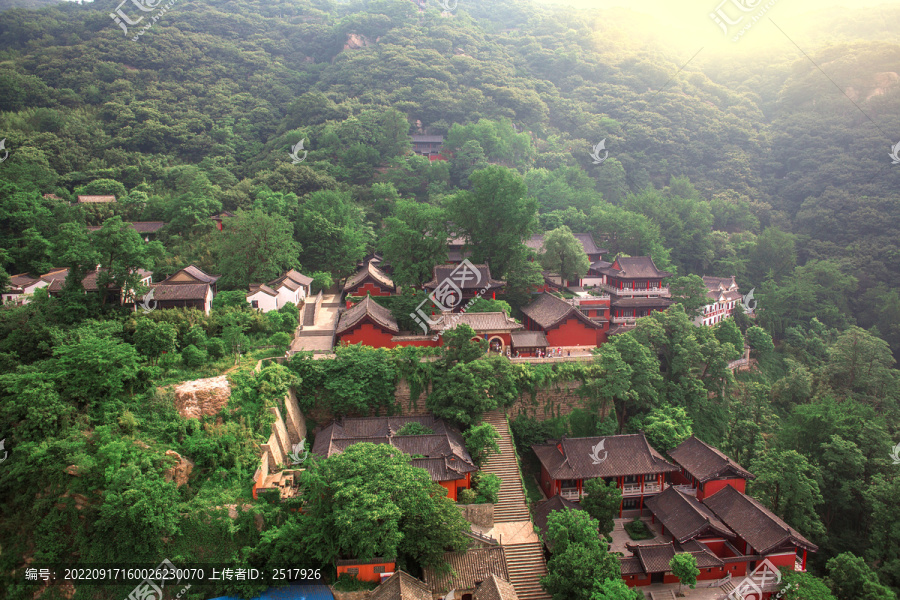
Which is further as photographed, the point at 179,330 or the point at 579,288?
the point at 579,288

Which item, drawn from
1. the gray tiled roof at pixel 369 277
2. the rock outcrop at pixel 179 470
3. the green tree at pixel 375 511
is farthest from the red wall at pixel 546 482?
the gray tiled roof at pixel 369 277

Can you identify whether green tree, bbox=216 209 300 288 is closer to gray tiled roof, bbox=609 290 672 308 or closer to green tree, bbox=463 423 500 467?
green tree, bbox=463 423 500 467

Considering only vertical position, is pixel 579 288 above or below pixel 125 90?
below

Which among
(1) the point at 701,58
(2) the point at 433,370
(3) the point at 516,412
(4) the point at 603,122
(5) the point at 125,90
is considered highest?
(1) the point at 701,58

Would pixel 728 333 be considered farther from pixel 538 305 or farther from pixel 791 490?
pixel 791 490

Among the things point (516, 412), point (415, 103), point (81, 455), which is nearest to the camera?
point (81, 455)

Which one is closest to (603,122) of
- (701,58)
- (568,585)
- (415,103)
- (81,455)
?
(415,103)

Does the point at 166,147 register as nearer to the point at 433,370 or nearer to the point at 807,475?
the point at 433,370
